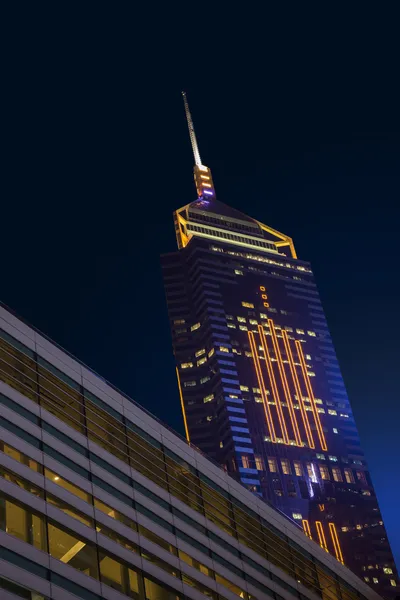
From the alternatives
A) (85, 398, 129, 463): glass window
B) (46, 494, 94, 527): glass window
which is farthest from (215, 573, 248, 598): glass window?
(46, 494, 94, 527): glass window

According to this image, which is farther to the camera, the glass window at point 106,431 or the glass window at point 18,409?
the glass window at point 106,431

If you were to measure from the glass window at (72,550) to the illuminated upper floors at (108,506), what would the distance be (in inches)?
2.8

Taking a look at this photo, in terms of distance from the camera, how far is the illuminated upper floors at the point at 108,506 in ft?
141

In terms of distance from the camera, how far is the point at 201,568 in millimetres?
56125

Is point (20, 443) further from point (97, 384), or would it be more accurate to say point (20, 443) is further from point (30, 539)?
point (97, 384)

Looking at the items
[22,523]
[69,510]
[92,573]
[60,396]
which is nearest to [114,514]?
[69,510]

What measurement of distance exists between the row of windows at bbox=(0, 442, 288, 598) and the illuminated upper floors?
0.26 feet

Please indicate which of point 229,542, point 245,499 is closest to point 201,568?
point 229,542

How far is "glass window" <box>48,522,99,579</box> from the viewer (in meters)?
43.6

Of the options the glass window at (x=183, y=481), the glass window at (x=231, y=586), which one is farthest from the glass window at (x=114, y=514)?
the glass window at (x=231, y=586)

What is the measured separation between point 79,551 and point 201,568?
13648 millimetres

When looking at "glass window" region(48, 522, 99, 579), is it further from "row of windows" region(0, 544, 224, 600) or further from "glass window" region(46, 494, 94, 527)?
"glass window" region(46, 494, 94, 527)

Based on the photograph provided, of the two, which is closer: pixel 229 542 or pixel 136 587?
pixel 136 587

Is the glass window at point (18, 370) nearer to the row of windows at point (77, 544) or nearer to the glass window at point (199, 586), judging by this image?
the row of windows at point (77, 544)
